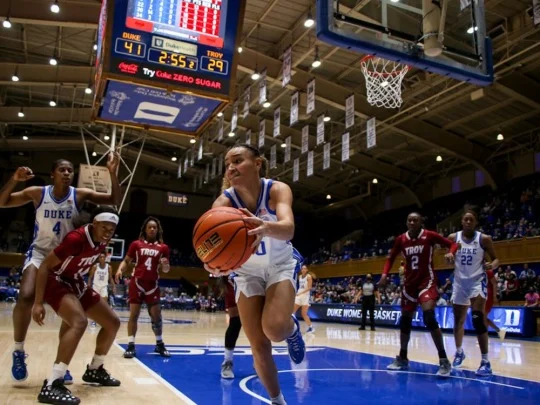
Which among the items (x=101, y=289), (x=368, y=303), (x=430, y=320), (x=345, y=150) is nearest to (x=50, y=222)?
(x=430, y=320)

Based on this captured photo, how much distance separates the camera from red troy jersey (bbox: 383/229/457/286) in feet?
19.5

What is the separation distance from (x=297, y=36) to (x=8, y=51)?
11.5 meters

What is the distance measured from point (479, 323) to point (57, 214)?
15.4ft

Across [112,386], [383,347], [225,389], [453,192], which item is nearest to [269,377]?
[225,389]

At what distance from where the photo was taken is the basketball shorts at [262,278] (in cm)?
310

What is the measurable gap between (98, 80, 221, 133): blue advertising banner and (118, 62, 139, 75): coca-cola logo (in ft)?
1.03

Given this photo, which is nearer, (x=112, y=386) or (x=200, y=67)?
(x=112, y=386)

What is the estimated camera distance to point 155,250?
680 centimetres

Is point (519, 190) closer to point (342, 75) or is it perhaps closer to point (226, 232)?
point (342, 75)

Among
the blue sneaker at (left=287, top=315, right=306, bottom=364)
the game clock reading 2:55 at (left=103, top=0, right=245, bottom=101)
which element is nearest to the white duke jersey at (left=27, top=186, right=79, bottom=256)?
the blue sneaker at (left=287, top=315, right=306, bottom=364)

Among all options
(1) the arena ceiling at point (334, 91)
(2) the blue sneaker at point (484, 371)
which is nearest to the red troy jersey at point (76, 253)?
(2) the blue sneaker at point (484, 371)

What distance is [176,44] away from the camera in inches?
302

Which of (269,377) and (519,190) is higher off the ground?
(519,190)

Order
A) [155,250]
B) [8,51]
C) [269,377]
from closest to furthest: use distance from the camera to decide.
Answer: [269,377]
[155,250]
[8,51]
